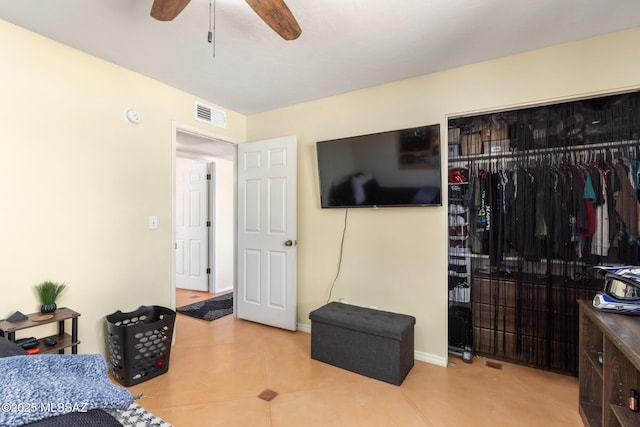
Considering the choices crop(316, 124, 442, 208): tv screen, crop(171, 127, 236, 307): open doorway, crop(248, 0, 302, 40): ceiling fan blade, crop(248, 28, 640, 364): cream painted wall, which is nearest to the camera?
crop(248, 0, 302, 40): ceiling fan blade

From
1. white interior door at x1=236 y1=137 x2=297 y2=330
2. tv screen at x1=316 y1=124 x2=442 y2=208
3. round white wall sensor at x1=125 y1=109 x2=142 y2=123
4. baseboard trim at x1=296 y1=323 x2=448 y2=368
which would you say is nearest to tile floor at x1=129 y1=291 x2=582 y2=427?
baseboard trim at x1=296 y1=323 x2=448 y2=368

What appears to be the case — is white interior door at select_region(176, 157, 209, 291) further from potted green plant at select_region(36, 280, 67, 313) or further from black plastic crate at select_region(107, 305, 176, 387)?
potted green plant at select_region(36, 280, 67, 313)

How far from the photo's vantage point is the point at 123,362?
2152 mm

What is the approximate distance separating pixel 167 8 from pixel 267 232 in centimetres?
225

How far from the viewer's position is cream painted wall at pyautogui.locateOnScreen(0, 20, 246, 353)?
192 cm

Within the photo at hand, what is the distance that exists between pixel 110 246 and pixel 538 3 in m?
3.32

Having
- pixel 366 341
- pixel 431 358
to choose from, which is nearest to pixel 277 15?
pixel 366 341

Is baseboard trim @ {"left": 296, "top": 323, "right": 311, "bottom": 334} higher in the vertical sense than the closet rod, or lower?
lower

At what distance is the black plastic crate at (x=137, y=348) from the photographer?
7.05ft

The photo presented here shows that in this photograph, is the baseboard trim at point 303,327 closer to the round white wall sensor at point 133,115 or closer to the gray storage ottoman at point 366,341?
the gray storage ottoman at point 366,341

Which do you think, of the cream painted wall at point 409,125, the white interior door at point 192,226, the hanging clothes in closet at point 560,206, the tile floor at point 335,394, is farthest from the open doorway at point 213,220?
the hanging clothes in closet at point 560,206

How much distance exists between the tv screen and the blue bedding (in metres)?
2.23

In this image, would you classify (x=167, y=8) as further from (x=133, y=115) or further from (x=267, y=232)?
(x=267, y=232)

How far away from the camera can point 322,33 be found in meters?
1.98
